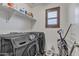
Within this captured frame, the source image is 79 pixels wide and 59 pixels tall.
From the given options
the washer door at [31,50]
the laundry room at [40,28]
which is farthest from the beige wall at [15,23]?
the washer door at [31,50]

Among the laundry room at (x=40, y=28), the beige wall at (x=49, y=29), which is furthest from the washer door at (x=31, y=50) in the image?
the beige wall at (x=49, y=29)

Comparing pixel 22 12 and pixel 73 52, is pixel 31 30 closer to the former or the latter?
pixel 22 12

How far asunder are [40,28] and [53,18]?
15 centimetres

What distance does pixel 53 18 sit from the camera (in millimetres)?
1282

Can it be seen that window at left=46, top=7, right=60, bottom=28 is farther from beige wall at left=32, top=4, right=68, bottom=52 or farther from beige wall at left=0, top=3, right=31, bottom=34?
→ beige wall at left=0, top=3, right=31, bottom=34

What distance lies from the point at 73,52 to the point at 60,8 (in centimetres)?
42

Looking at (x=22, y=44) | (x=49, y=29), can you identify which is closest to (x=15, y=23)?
(x=22, y=44)

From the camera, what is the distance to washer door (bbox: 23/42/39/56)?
127 cm

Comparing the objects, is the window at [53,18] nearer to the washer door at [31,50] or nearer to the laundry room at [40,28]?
the laundry room at [40,28]

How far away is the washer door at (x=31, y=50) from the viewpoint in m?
1.27

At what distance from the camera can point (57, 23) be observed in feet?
4.18

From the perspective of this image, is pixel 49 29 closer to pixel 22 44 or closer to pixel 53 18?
pixel 53 18

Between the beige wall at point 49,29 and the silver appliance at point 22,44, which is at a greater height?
the beige wall at point 49,29

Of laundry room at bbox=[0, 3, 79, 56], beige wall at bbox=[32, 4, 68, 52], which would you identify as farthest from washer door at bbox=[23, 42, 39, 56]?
beige wall at bbox=[32, 4, 68, 52]
